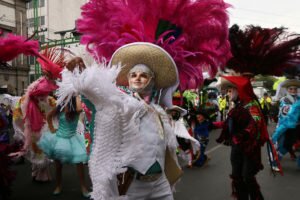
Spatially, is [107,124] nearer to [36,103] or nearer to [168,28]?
[168,28]

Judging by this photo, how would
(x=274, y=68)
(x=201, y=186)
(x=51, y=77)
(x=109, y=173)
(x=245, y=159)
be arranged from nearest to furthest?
(x=109, y=173)
(x=245, y=159)
(x=274, y=68)
(x=51, y=77)
(x=201, y=186)

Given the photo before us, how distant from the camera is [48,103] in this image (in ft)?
19.3

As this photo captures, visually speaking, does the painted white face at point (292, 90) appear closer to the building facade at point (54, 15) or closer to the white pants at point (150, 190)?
the white pants at point (150, 190)

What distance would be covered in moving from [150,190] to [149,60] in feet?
3.15

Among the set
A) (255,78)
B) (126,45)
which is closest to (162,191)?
(126,45)

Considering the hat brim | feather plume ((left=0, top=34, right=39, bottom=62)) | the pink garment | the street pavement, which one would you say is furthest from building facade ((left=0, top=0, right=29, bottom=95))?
the hat brim

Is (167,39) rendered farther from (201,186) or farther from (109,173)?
(201,186)

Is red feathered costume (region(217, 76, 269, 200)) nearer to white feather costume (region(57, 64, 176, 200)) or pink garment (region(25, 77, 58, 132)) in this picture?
white feather costume (region(57, 64, 176, 200))

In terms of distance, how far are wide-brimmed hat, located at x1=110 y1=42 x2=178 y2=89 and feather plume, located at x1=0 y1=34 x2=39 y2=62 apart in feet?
6.38

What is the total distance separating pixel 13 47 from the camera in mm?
4070

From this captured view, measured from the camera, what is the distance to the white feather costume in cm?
188

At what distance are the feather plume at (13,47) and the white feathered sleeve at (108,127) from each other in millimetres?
2453

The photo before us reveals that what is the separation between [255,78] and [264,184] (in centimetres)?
202

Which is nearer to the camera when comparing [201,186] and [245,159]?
[245,159]
